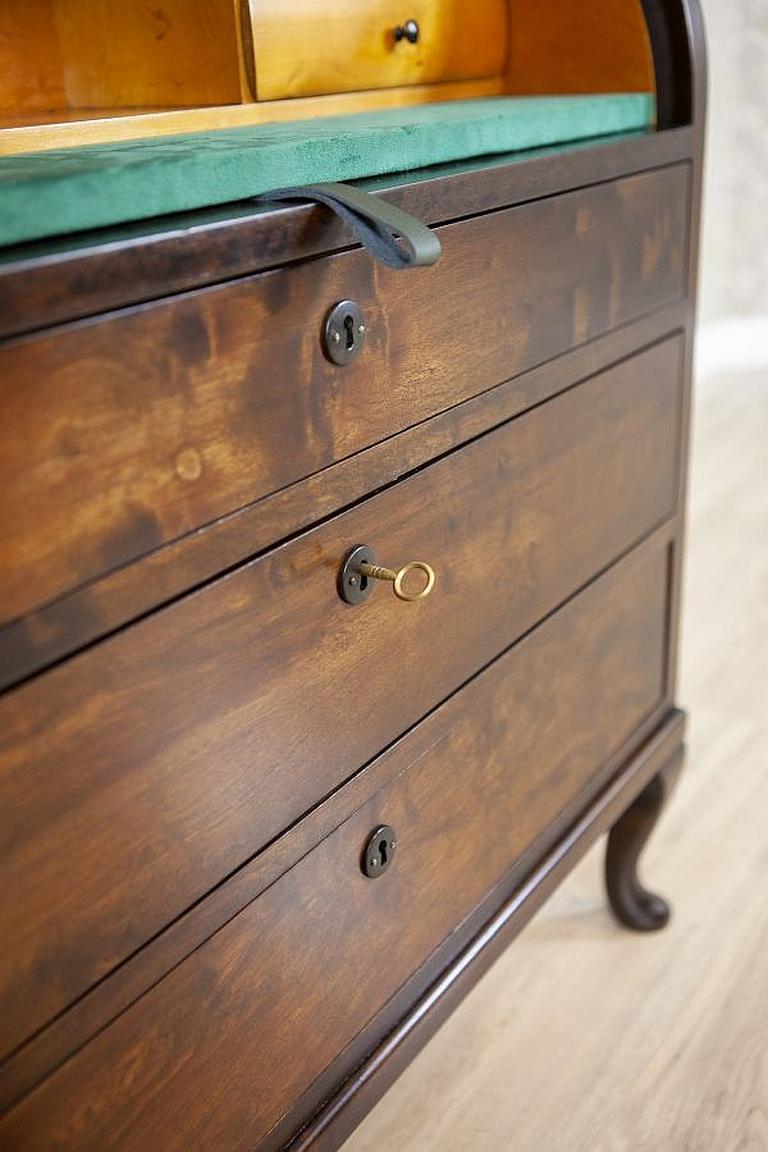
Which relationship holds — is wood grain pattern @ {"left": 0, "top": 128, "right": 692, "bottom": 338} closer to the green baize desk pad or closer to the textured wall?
the green baize desk pad

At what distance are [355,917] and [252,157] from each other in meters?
0.46

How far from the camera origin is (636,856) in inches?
47.7

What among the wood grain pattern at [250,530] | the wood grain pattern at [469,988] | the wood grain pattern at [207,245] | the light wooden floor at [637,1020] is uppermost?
the wood grain pattern at [207,245]

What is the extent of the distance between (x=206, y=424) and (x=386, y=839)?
0.32 metres

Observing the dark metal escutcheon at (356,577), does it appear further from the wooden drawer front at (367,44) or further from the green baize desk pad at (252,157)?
the wooden drawer front at (367,44)

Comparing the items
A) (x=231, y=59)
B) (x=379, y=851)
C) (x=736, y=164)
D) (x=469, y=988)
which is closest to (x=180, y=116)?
(x=231, y=59)

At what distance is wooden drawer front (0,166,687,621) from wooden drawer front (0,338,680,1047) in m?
0.05

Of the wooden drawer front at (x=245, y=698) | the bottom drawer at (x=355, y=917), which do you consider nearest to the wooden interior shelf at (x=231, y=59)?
the wooden drawer front at (x=245, y=698)

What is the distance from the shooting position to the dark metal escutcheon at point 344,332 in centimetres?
61

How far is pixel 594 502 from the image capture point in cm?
93

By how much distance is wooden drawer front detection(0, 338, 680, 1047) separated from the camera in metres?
0.52

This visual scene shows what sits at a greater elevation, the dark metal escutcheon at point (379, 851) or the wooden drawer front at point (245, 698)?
the wooden drawer front at point (245, 698)

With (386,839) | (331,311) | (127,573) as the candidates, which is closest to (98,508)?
(127,573)

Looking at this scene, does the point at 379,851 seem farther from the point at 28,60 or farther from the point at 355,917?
the point at 28,60
